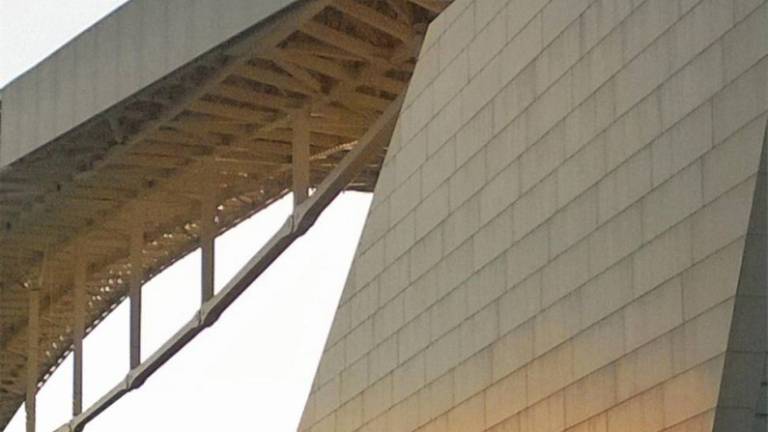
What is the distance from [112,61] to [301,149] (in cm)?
469

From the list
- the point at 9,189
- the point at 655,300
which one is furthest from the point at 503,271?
the point at 9,189

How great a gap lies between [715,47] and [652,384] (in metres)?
3.11

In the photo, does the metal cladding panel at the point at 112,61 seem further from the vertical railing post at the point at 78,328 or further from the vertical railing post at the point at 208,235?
the vertical railing post at the point at 78,328

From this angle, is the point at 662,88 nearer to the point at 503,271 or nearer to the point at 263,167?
the point at 503,271

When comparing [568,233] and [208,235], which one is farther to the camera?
[208,235]

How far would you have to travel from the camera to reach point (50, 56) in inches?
1394

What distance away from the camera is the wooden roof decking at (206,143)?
33.1 m

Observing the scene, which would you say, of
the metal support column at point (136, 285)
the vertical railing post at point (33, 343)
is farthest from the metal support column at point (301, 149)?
the vertical railing post at point (33, 343)

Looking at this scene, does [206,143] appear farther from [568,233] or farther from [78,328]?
[568,233]

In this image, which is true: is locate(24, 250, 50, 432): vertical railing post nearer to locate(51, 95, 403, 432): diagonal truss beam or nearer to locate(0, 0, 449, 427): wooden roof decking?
locate(0, 0, 449, 427): wooden roof decking

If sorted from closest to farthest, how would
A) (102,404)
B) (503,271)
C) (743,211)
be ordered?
(743,211)
(503,271)
(102,404)

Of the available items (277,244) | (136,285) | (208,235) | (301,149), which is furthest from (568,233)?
(136,285)

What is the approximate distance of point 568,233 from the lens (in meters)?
20.1

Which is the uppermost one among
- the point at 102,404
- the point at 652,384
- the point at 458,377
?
the point at 102,404
